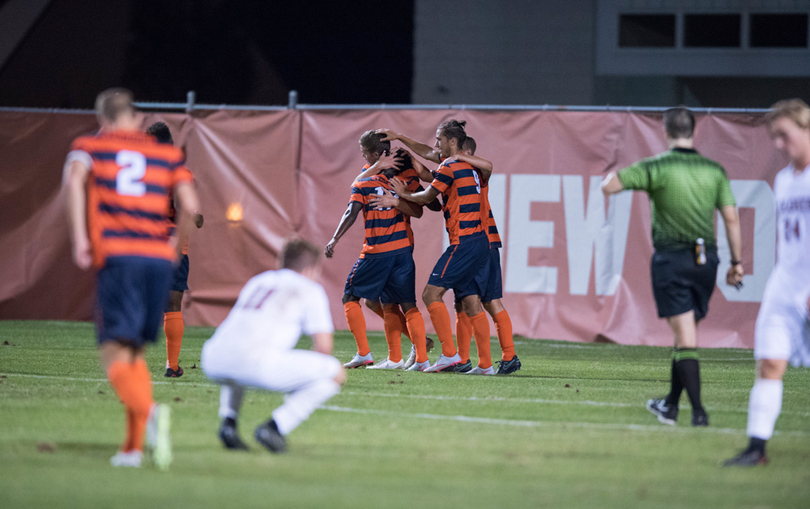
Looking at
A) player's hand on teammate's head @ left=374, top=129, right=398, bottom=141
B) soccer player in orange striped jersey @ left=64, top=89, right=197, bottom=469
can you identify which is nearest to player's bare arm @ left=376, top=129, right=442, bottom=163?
player's hand on teammate's head @ left=374, top=129, right=398, bottom=141

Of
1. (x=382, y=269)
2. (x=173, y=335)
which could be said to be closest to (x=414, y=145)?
(x=382, y=269)

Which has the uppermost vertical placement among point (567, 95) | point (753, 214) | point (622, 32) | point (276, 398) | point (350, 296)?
point (622, 32)

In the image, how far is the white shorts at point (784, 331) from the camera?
5090 mm

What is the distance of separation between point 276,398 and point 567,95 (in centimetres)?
1821

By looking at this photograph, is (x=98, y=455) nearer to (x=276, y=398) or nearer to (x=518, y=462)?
(x=518, y=462)

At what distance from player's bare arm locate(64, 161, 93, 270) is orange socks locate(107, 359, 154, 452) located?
1.74ft

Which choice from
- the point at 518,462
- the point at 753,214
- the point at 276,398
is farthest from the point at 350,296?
the point at 753,214

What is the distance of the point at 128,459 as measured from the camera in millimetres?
4594

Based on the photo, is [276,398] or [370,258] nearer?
[276,398]

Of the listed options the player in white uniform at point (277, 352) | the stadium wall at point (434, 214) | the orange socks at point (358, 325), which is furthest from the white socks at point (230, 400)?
the stadium wall at point (434, 214)

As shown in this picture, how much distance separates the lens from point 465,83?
24609mm

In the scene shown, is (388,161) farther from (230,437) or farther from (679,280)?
(230,437)

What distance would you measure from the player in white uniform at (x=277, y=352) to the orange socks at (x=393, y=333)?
481cm

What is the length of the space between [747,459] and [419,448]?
168 cm
